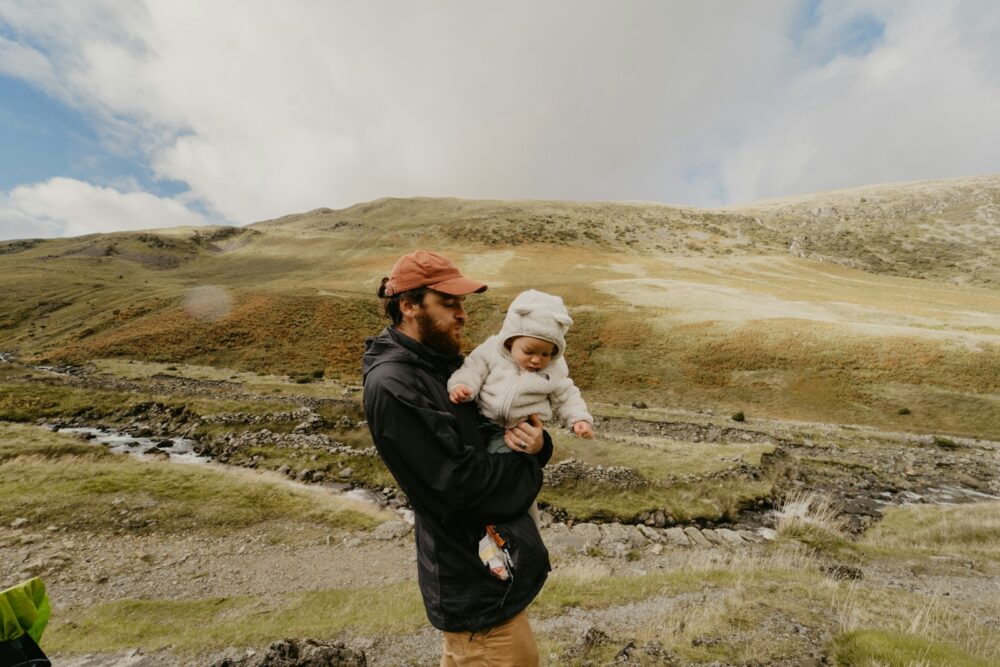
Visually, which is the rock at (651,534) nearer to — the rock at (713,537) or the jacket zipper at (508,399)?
the rock at (713,537)

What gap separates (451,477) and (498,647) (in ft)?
5.09

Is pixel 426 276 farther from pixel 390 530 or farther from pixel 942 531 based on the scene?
pixel 942 531

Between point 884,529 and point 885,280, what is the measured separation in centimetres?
10538

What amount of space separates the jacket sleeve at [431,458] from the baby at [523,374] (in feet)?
1.56

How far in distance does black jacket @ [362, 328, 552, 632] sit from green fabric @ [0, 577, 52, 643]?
2922 millimetres

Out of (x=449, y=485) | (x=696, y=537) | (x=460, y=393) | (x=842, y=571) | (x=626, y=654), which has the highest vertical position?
(x=460, y=393)

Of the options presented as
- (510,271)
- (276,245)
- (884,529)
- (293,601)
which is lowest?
(884,529)

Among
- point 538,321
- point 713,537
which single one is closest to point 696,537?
point 713,537

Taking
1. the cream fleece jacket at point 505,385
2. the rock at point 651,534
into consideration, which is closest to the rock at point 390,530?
the rock at point 651,534

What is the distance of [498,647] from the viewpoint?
3586 millimetres

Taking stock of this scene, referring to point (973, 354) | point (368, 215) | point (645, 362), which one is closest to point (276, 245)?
point (368, 215)

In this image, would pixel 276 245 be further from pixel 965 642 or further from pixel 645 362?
pixel 965 642

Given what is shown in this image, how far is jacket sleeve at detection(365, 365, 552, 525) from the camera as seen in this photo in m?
3.21

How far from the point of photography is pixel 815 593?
9.90 metres
